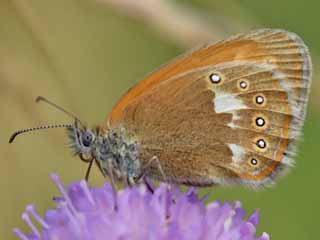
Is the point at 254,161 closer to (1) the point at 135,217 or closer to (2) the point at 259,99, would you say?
(2) the point at 259,99

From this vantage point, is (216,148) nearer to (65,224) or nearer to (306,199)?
(65,224)

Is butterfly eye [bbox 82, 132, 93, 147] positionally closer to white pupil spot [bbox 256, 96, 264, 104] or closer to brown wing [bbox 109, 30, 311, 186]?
brown wing [bbox 109, 30, 311, 186]

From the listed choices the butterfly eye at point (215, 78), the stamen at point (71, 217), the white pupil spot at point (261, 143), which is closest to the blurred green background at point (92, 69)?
the butterfly eye at point (215, 78)

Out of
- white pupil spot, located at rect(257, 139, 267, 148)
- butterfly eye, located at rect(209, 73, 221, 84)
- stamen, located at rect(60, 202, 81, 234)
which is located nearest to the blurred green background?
butterfly eye, located at rect(209, 73, 221, 84)

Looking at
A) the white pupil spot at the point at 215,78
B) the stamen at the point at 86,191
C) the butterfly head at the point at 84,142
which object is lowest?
the stamen at the point at 86,191

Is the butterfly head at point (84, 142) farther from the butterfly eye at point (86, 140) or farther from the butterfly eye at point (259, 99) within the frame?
the butterfly eye at point (259, 99)

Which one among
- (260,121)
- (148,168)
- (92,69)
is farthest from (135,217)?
(92,69)
